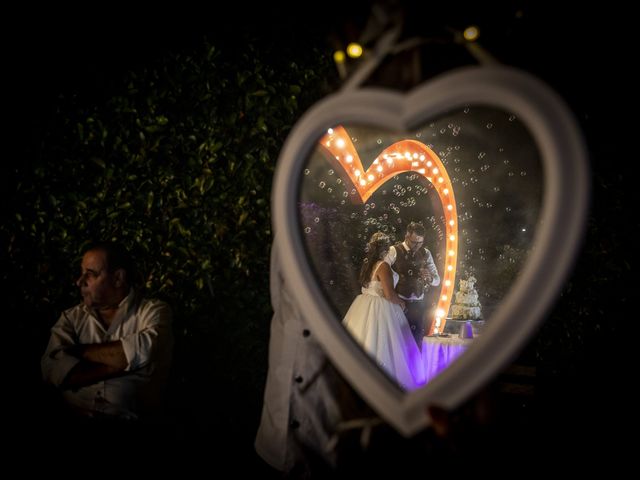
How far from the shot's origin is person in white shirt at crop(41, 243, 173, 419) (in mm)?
2523

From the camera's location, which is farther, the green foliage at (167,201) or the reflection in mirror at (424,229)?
the reflection in mirror at (424,229)

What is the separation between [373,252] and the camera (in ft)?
15.8

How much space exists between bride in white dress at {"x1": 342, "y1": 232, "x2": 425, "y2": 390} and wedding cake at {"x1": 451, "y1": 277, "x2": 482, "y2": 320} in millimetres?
503

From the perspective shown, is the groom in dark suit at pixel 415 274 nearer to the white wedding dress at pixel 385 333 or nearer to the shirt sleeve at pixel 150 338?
the white wedding dress at pixel 385 333

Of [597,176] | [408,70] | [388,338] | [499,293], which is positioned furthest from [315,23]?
[499,293]

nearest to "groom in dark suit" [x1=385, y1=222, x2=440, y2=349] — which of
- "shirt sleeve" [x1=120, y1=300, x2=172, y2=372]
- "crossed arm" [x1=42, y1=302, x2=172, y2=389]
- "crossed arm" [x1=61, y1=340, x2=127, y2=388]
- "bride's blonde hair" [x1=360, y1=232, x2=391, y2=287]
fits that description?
"bride's blonde hair" [x1=360, y1=232, x2=391, y2=287]

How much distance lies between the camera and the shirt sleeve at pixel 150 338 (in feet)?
8.27

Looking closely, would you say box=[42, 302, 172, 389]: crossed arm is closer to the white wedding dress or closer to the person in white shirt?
the person in white shirt

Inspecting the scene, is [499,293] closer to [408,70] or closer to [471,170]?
[471,170]

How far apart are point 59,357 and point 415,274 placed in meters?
3.48

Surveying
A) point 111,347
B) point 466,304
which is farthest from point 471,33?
point 466,304

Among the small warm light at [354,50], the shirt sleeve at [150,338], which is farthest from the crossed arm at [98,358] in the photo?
the small warm light at [354,50]

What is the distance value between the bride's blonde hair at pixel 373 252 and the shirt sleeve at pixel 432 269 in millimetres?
526

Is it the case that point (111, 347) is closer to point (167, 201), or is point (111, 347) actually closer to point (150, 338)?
point (150, 338)
